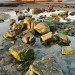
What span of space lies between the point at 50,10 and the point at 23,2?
36.9 feet

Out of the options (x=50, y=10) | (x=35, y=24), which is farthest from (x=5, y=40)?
(x=50, y=10)

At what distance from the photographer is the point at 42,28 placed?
97.6 ft

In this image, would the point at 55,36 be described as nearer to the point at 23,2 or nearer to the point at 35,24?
the point at 35,24

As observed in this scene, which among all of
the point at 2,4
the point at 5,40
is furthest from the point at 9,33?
the point at 2,4

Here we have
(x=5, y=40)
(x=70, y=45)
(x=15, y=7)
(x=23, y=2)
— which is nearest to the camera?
(x=70, y=45)

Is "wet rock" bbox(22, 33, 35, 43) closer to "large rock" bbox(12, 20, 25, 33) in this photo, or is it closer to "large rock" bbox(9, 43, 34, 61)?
"large rock" bbox(12, 20, 25, 33)

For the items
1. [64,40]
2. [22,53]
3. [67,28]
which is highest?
[22,53]

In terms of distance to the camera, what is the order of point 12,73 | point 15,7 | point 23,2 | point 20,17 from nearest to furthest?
1. point 12,73
2. point 20,17
3. point 15,7
4. point 23,2

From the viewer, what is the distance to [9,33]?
29.2 m

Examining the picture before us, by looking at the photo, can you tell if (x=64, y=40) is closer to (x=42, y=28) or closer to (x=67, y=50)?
(x=67, y=50)

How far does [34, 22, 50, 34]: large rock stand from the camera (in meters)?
29.5

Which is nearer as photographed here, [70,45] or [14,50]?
[14,50]

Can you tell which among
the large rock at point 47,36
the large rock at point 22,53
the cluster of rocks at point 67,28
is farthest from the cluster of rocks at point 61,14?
the large rock at point 22,53

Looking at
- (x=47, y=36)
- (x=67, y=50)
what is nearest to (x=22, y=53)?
(x=67, y=50)
